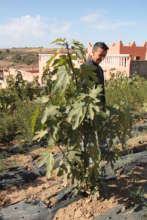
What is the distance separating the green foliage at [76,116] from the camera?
2.09 m

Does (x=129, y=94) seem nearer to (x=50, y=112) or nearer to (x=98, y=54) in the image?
(x=98, y=54)

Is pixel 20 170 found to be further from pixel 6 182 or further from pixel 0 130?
pixel 0 130

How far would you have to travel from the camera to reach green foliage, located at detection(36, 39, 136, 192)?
2088 millimetres

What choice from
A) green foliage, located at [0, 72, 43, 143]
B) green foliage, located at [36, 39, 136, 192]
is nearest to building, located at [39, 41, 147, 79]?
green foliage, located at [0, 72, 43, 143]

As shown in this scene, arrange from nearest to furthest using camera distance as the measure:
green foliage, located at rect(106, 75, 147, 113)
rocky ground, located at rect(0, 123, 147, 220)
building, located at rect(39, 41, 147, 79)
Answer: rocky ground, located at rect(0, 123, 147, 220)
green foliage, located at rect(106, 75, 147, 113)
building, located at rect(39, 41, 147, 79)

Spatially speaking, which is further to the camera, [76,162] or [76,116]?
[76,162]

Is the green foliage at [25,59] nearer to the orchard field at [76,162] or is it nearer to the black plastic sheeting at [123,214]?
the orchard field at [76,162]

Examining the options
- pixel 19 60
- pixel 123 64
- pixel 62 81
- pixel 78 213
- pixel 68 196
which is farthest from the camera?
pixel 19 60

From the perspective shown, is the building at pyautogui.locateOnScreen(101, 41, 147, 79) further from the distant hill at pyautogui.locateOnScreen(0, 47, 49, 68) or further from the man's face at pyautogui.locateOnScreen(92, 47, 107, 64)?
the distant hill at pyautogui.locateOnScreen(0, 47, 49, 68)

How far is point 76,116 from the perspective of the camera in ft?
6.84

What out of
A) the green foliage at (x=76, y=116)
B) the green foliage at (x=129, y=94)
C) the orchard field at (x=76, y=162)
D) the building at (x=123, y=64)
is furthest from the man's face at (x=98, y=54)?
the building at (x=123, y=64)

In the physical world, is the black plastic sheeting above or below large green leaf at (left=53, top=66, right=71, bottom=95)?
below

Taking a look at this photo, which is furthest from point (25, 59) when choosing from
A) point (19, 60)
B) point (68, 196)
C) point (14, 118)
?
point (68, 196)

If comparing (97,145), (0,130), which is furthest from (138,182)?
(0,130)
